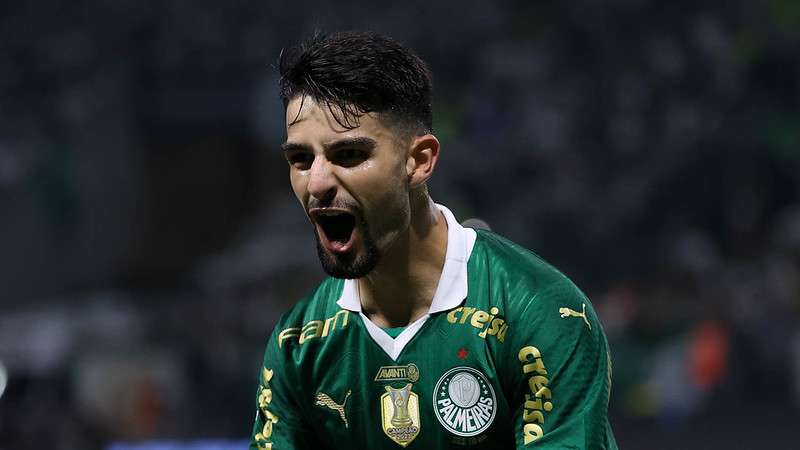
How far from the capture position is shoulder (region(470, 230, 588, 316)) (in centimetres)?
279

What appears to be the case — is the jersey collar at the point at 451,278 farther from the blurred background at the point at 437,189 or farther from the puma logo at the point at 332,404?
the blurred background at the point at 437,189

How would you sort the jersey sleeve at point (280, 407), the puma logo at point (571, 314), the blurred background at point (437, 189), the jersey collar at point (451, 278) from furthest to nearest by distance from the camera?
the blurred background at point (437, 189), the jersey sleeve at point (280, 407), the jersey collar at point (451, 278), the puma logo at point (571, 314)

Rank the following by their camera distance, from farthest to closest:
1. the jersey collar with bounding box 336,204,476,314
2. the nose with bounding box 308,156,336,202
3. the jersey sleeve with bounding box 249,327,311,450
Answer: the jersey sleeve with bounding box 249,327,311,450, the jersey collar with bounding box 336,204,476,314, the nose with bounding box 308,156,336,202

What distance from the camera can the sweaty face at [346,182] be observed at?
2670mm

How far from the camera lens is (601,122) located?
35.5 feet

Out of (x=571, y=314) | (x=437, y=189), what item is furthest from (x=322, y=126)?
(x=437, y=189)

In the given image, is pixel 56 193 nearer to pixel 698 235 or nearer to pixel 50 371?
pixel 50 371

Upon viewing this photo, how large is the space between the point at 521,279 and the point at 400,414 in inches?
18.2

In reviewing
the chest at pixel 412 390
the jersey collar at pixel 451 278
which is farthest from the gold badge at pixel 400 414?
the jersey collar at pixel 451 278

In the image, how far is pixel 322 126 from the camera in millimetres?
2678

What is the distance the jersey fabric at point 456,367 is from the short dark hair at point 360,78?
1.40ft

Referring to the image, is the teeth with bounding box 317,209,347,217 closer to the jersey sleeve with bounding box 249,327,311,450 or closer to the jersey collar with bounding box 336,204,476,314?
the jersey collar with bounding box 336,204,476,314

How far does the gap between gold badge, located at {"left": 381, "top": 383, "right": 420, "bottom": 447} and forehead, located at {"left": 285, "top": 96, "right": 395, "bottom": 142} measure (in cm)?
66

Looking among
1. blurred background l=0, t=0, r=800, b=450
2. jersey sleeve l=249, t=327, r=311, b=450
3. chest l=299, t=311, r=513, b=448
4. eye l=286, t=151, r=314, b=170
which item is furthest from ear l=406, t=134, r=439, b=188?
blurred background l=0, t=0, r=800, b=450
